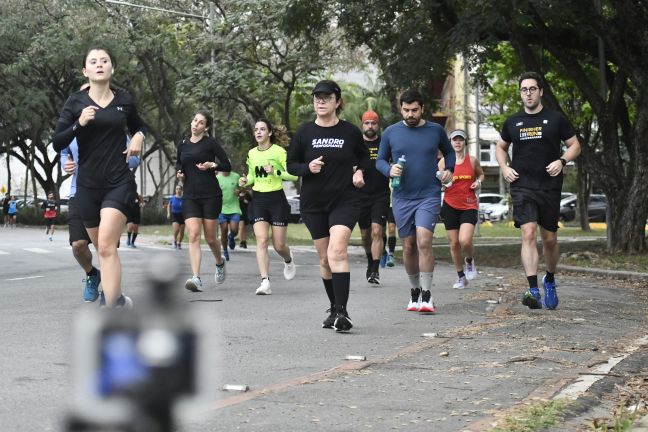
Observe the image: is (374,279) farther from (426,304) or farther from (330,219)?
(330,219)

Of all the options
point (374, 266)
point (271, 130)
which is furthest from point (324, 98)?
point (374, 266)

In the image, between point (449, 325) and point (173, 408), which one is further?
point (449, 325)

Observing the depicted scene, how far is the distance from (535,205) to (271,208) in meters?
3.39

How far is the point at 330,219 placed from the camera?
936 centimetres

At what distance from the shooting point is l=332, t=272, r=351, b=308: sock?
9180mm

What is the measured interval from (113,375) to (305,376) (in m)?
5.48

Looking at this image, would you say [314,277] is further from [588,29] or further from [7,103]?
[7,103]

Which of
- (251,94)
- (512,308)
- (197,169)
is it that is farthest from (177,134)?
(512,308)

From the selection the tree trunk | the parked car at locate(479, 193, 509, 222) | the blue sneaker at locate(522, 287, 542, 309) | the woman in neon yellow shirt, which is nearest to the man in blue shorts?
the blue sneaker at locate(522, 287, 542, 309)

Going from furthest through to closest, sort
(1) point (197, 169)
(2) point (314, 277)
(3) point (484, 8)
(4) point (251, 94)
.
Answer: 1. (4) point (251, 94)
2. (3) point (484, 8)
3. (2) point (314, 277)
4. (1) point (197, 169)

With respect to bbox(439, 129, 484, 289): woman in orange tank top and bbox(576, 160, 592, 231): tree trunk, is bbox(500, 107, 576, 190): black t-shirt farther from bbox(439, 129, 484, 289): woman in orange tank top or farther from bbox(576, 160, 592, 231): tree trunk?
bbox(576, 160, 592, 231): tree trunk

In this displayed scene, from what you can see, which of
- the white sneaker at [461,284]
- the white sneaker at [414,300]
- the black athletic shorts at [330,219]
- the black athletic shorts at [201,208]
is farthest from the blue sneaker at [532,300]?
the black athletic shorts at [201,208]

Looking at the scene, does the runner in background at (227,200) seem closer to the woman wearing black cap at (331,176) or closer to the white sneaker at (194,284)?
the white sneaker at (194,284)

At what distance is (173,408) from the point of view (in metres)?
1.27
